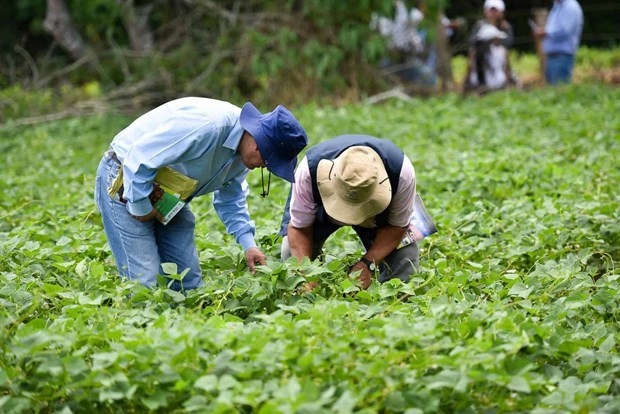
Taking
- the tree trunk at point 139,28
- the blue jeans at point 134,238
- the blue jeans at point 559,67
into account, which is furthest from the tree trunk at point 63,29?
the blue jeans at point 134,238

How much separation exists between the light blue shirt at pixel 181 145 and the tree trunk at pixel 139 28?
11165 millimetres

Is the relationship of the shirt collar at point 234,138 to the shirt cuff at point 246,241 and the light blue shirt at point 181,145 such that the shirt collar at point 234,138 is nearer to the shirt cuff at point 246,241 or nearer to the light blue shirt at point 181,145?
the light blue shirt at point 181,145

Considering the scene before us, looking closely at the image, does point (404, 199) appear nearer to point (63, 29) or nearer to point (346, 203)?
point (346, 203)

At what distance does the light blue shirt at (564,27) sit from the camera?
1286cm

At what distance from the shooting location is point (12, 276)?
436cm

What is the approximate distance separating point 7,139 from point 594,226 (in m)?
7.92

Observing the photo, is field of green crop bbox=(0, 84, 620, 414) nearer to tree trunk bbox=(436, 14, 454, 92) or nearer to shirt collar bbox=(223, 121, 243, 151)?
shirt collar bbox=(223, 121, 243, 151)

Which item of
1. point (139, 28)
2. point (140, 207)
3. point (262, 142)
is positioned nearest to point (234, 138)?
point (262, 142)

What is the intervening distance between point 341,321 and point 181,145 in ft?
3.63

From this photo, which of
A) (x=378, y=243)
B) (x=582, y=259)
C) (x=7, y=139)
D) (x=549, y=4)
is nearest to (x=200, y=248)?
(x=378, y=243)

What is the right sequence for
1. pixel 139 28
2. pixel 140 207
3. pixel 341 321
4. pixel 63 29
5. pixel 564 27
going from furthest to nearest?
pixel 63 29 < pixel 139 28 < pixel 564 27 < pixel 140 207 < pixel 341 321

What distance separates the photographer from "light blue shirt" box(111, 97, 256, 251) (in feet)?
13.8

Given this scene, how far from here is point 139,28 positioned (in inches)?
613

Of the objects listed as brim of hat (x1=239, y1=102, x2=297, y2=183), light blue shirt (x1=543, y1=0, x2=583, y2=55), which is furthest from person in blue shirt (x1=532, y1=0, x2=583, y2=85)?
brim of hat (x1=239, y1=102, x2=297, y2=183)
